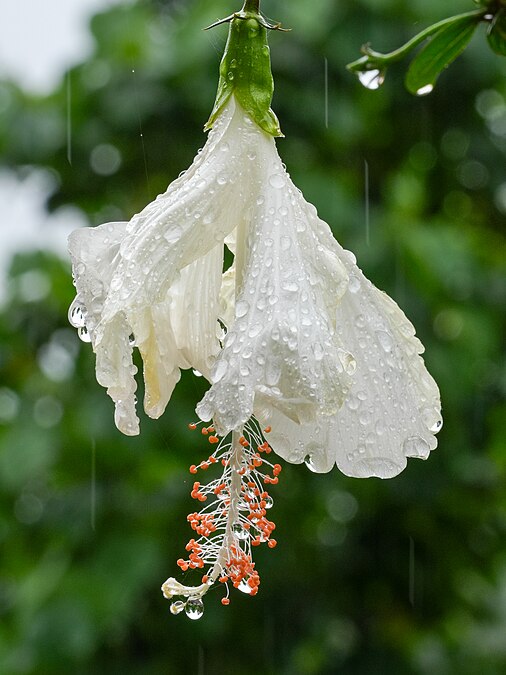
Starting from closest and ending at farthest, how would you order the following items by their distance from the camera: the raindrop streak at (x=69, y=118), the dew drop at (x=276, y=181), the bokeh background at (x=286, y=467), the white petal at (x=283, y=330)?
the white petal at (x=283, y=330) < the dew drop at (x=276, y=181) < the bokeh background at (x=286, y=467) < the raindrop streak at (x=69, y=118)

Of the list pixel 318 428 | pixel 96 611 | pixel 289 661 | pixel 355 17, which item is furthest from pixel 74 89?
pixel 318 428

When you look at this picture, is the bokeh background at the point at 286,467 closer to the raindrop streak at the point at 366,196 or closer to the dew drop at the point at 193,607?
the raindrop streak at the point at 366,196

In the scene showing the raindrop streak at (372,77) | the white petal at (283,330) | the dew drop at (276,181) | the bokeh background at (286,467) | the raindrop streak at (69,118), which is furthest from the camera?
the raindrop streak at (69,118)

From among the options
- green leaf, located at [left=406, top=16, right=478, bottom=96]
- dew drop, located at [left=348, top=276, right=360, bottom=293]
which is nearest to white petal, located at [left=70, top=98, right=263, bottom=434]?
dew drop, located at [left=348, top=276, right=360, bottom=293]

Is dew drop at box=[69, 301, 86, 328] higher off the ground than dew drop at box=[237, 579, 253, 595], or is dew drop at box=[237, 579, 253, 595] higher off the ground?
dew drop at box=[69, 301, 86, 328]

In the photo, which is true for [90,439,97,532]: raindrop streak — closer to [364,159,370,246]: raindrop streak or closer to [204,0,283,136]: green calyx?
[364,159,370,246]: raindrop streak

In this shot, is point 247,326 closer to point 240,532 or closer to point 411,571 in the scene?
point 240,532

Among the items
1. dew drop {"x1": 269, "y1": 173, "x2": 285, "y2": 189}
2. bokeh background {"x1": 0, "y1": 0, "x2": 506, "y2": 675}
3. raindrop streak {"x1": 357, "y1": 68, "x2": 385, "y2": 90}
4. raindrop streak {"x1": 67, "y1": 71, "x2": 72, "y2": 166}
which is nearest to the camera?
dew drop {"x1": 269, "y1": 173, "x2": 285, "y2": 189}

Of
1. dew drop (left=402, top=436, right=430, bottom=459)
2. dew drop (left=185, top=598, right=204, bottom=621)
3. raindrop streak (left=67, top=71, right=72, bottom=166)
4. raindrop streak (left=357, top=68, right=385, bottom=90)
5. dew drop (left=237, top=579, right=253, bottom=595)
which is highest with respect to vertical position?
raindrop streak (left=67, top=71, right=72, bottom=166)

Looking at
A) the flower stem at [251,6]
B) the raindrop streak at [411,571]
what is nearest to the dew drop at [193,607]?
the flower stem at [251,6]
